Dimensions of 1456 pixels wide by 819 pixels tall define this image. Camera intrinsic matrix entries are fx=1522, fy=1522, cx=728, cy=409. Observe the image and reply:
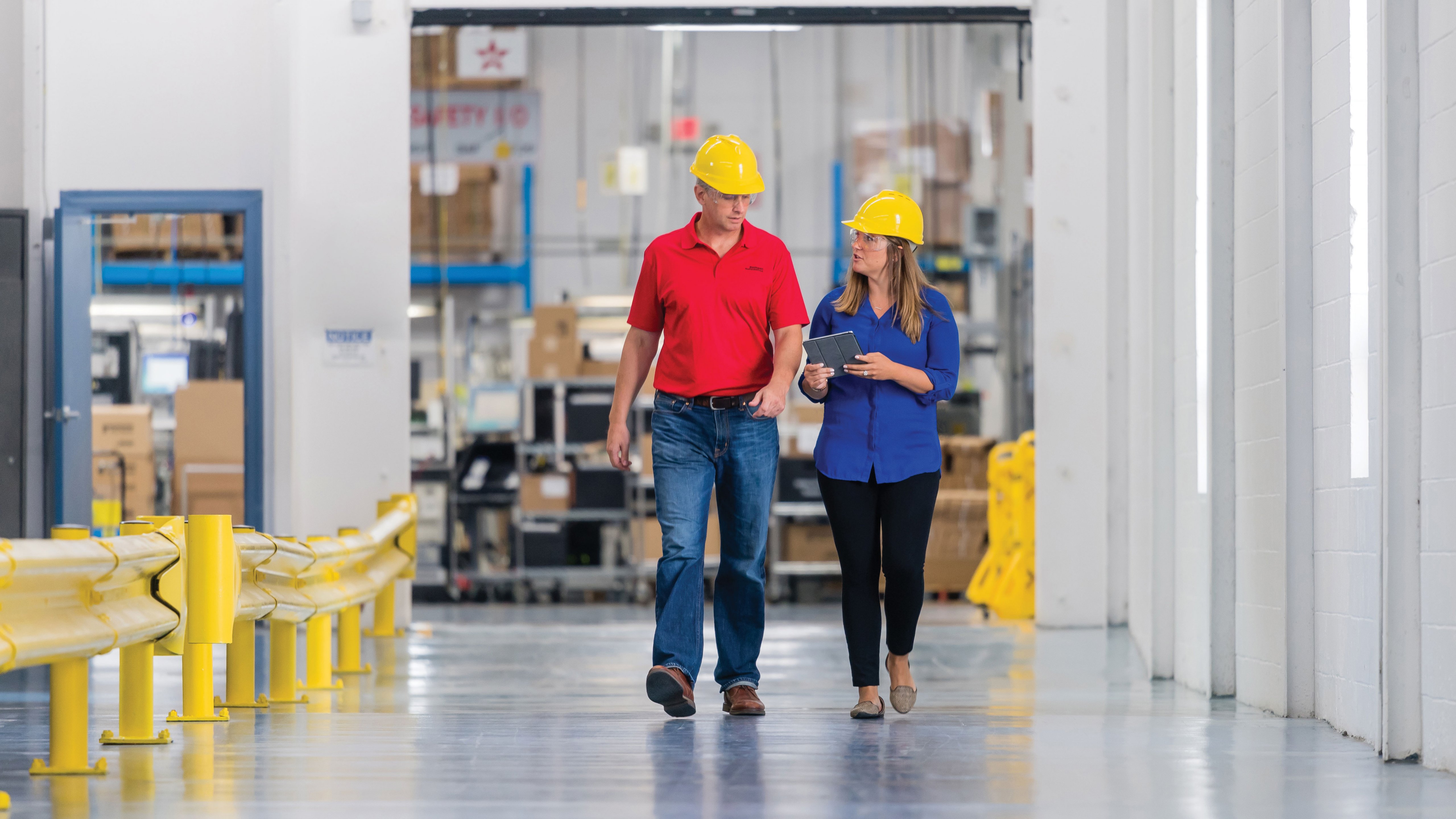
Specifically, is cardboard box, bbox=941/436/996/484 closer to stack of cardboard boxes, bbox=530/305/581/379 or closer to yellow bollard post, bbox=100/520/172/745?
stack of cardboard boxes, bbox=530/305/581/379

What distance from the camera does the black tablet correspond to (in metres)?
4.22

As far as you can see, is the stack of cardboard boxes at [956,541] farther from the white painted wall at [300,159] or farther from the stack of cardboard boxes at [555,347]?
the white painted wall at [300,159]

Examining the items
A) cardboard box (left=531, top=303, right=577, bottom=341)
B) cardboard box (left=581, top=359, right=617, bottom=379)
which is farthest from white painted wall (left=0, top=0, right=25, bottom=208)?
cardboard box (left=581, top=359, right=617, bottom=379)

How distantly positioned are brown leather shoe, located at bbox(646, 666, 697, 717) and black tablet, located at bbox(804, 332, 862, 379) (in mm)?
974

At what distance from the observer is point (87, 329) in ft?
26.5

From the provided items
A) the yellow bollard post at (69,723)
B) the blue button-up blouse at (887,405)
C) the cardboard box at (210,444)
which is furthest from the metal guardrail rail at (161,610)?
the cardboard box at (210,444)

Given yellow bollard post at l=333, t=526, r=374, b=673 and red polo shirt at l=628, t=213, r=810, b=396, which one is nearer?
red polo shirt at l=628, t=213, r=810, b=396

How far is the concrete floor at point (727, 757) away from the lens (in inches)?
119

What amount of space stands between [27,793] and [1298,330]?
348cm

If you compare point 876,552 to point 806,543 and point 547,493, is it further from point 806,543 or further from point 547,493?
point 547,493

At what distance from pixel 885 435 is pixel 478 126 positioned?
10865mm

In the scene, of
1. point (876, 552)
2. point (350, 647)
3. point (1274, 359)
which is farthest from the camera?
point (350, 647)

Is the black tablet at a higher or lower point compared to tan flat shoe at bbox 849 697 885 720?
higher

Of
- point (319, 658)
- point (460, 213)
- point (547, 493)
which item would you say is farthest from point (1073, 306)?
point (460, 213)
